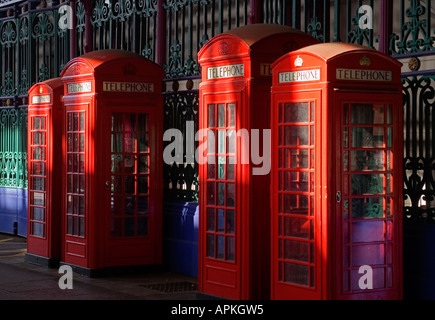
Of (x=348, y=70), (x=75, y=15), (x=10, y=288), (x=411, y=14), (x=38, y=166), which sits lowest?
(x=10, y=288)

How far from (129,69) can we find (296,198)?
3.57m

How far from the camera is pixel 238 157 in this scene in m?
7.80

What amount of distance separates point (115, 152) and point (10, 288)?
1.99 meters

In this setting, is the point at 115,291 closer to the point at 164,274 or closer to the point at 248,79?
the point at 164,274

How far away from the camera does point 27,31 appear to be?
585 inches

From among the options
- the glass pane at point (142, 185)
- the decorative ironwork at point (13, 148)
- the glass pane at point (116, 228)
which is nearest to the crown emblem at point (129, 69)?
the glass pane at point (142, 185)

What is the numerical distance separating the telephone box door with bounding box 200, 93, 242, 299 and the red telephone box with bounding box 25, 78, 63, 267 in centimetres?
335

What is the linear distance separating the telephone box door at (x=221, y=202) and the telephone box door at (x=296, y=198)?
0.58 m

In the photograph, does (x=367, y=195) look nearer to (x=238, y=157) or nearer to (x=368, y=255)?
(x=368, y=255)

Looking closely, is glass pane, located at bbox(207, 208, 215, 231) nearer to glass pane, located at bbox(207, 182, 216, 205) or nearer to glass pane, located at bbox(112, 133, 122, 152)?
glass pane, located at bbox(207, 182, 216, 205)

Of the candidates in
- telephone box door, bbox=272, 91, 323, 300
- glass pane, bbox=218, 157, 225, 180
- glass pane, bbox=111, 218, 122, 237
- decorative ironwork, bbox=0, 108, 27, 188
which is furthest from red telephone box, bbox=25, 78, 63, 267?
telephone box door, bbox=272, 91, 323, 300

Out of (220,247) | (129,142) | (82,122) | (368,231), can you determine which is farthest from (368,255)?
(82,122)

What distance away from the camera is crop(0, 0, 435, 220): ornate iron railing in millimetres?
7844
